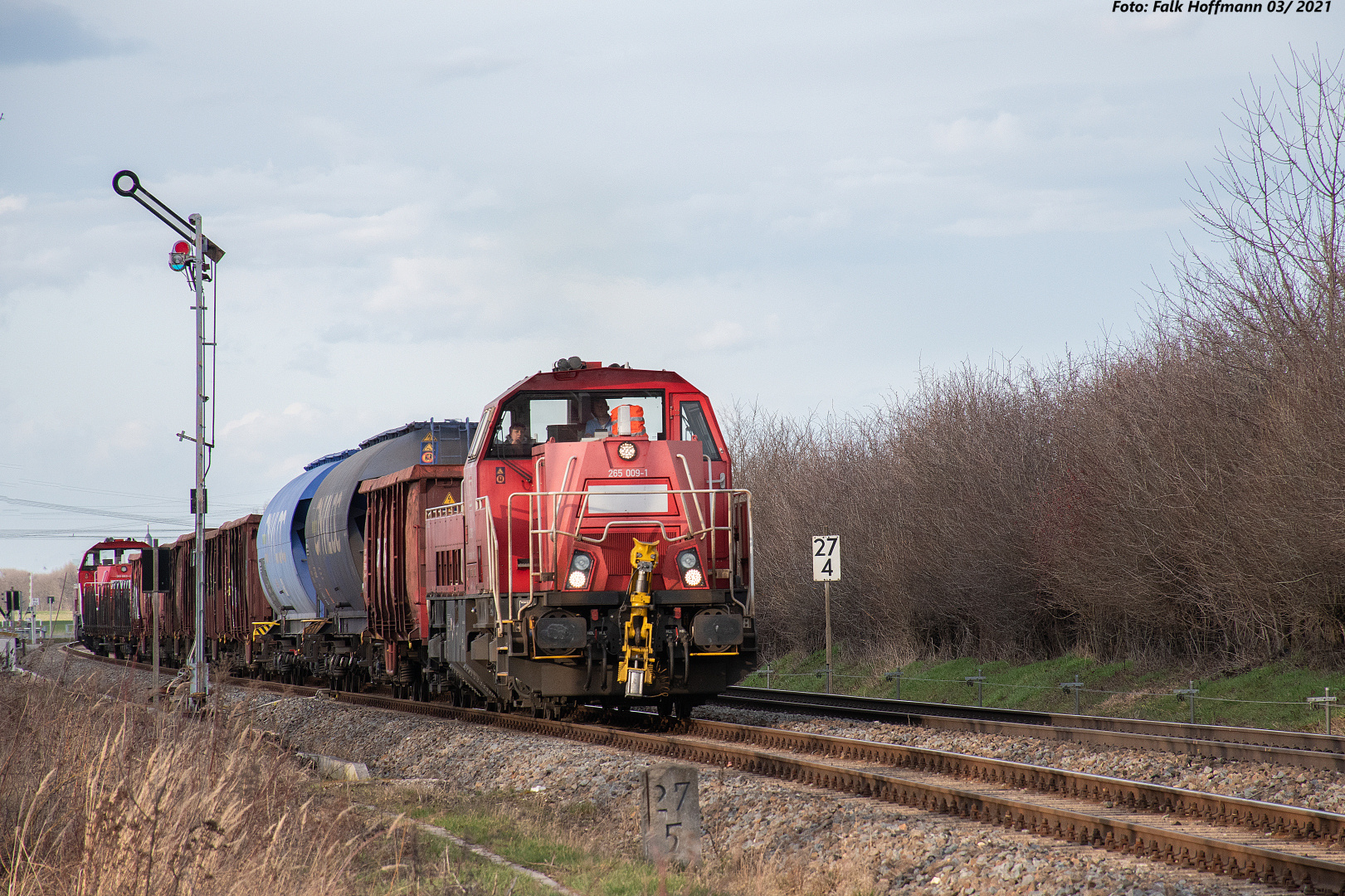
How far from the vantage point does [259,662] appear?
27.6 meters

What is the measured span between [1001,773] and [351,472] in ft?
43.1

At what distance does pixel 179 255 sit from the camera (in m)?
17.1

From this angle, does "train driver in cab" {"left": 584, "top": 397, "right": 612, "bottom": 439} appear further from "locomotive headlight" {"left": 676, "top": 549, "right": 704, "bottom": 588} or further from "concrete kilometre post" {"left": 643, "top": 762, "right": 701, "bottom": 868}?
"concrete kilometre post" {"left": 643, "top": 762, "right": 701, "bottom": 868}

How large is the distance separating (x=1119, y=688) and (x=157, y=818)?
15297 millimetres

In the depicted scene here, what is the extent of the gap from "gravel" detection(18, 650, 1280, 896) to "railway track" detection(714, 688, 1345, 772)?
0.18 meters

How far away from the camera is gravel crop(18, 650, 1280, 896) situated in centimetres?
690

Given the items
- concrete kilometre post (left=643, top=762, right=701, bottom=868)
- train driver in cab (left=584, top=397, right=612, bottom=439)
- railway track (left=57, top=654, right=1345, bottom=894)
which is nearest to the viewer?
railway track (left=57, top=654, right=1345, bottom=894)

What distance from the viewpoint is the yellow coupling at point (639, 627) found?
39.9 ft

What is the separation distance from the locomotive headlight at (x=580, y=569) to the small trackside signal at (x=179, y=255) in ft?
26.8

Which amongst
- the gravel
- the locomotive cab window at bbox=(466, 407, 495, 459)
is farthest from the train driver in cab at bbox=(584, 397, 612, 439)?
the gravel

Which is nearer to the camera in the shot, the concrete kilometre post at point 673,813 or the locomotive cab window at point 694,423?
the concrete kilometre post at point 673,813

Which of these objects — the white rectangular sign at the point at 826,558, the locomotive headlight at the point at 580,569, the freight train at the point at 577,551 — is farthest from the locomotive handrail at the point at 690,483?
the white rectangular sign at the point at 826,558

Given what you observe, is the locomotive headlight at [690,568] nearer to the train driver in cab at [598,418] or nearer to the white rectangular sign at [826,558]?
the train driver in cab at [598,418]

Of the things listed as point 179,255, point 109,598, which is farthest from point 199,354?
point 109,598
